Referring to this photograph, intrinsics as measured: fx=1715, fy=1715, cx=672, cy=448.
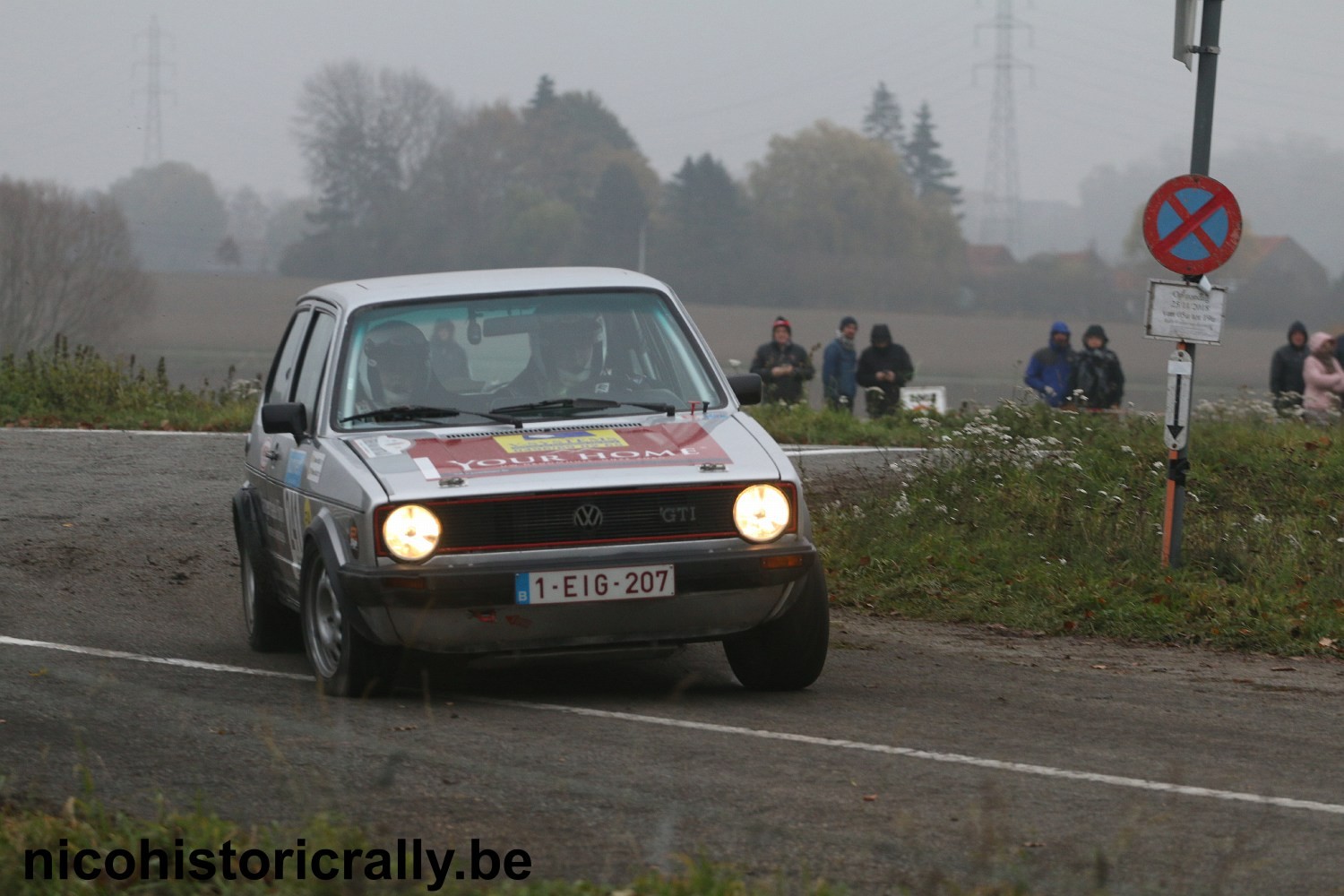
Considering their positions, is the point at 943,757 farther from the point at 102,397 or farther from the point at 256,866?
the point at 102,397

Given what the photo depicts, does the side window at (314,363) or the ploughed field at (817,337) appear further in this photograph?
the ploughed field at (817,337)

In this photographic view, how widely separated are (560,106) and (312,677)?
362ft

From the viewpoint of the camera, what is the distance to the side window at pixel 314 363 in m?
7.79

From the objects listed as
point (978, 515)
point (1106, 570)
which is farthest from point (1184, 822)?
point (978, 515)

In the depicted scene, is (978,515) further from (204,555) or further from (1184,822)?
(1184,822)

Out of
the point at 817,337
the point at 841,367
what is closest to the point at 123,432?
the point at 841,367

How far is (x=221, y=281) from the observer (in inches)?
3103

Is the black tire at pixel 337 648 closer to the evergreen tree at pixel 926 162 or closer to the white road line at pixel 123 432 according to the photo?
the white road line at pixel 123 432

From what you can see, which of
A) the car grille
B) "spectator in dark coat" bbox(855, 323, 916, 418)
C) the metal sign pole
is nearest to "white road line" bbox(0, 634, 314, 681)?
the car grille

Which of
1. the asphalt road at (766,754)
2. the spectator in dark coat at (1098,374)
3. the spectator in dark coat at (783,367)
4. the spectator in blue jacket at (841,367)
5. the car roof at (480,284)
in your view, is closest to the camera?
the asphalt road at (766,754)

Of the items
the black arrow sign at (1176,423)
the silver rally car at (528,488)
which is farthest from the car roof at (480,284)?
the black arrow sign at (1176,423)

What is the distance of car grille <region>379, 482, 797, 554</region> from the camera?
6.50 m

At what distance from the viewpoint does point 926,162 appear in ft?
481

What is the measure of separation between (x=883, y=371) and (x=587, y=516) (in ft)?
49.9
